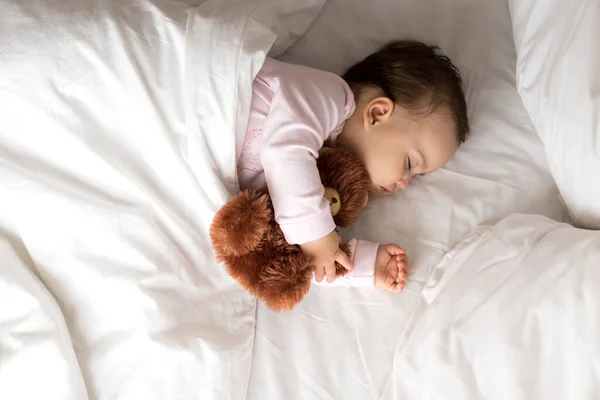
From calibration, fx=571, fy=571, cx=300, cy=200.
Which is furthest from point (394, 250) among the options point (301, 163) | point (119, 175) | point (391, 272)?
point (119, 175)

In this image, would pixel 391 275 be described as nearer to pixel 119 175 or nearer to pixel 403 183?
pixel 403 183

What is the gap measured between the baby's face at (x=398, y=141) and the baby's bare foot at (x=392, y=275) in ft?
0.49

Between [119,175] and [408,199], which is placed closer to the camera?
[119,175]

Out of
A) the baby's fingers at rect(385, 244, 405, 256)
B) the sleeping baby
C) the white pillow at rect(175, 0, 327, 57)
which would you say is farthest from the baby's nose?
the white pillow at rect(175, 0, 327, 57)

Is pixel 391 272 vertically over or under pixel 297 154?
under

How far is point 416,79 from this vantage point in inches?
39.5

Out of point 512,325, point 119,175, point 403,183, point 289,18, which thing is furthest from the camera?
point 289,18

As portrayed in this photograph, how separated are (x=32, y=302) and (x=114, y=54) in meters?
0.41

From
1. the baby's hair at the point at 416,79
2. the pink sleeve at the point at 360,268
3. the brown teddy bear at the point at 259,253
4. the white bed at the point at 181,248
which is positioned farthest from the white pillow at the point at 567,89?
the brown teddy bear at the point at 259,253

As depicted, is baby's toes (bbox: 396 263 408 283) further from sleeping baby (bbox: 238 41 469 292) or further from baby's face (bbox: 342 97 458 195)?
baby's face (bbox: 342 97 458 195)

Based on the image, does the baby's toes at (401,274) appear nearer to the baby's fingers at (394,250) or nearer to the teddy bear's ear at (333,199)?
the baby's fingers at (394,250)

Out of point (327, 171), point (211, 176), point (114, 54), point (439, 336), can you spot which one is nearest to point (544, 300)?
point (439, 336)

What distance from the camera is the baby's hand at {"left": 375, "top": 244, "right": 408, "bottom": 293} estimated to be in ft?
3.27

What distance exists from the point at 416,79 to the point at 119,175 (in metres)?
0.53
